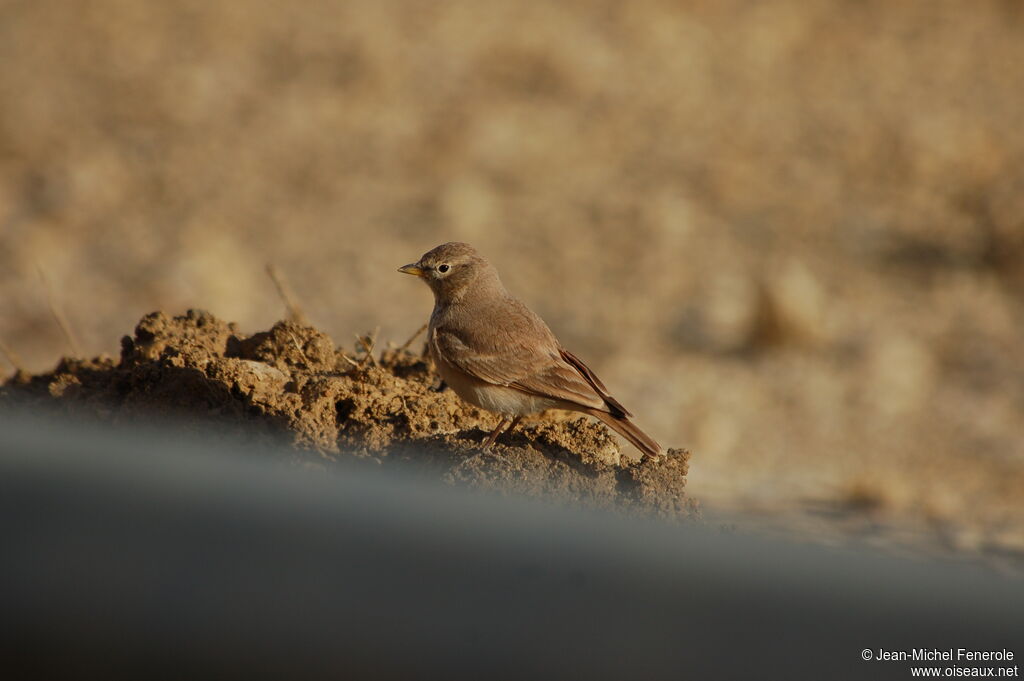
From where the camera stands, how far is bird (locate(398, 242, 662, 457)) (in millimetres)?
4441

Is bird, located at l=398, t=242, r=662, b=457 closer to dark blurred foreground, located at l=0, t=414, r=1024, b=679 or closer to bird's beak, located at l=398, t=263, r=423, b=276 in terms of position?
bird's beak, located at l=398, t=263, r=423, b=276

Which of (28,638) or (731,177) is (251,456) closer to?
(28,638)

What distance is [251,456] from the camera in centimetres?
184

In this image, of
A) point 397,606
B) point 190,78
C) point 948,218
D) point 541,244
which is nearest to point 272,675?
point 397,606

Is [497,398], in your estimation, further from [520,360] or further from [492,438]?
[492,438]

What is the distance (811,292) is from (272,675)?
38.5ft

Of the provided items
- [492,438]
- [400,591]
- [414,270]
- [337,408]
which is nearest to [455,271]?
[414,270]

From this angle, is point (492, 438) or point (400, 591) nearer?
point (400, 591)

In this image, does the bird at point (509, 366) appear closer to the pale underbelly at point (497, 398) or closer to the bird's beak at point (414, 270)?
the pale underbelly at point (497, 398)

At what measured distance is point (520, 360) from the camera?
4.64 metres

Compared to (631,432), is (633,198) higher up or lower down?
higher up

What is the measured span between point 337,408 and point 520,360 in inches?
29.3

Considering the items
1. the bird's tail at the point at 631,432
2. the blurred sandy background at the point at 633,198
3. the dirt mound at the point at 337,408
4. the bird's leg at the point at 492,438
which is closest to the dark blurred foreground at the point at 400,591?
the dirt mound at the point at 337,408

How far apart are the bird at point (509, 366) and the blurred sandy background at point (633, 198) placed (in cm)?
409
